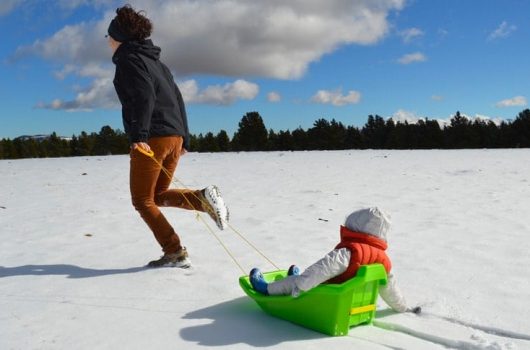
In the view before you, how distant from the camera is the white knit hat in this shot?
10.4 ft

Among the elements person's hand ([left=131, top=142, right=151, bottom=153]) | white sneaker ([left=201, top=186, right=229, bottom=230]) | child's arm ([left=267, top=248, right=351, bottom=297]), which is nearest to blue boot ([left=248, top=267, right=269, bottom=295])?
child's arm ([left=267, top=248, right=351, bottom=297])

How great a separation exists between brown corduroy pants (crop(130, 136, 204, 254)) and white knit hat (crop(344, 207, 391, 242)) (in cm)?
166

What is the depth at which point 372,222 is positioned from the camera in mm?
3182

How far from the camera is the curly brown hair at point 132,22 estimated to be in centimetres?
420

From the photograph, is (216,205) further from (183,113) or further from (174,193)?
(183,113)

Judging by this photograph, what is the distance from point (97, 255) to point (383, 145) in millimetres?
56775

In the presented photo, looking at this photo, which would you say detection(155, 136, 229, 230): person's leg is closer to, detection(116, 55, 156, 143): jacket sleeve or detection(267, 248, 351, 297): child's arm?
detection(116, 55, 156, 143): jacket sleeve

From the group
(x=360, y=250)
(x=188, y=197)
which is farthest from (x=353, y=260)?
(x=188, y=197)

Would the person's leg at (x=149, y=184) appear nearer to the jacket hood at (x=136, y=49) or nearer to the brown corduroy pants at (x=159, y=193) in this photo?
the brown corduroy pants at (x=159, y=193)

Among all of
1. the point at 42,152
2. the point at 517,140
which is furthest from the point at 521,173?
the point at 42,152

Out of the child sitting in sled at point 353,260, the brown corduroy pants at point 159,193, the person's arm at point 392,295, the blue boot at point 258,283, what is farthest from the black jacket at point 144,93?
the person's arm at point 392,295

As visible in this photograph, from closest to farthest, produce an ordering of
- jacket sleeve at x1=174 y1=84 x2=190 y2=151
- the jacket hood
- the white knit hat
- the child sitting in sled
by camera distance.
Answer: the child sitting in sled < the white knit hat < the jacket hood < jacket sleeve at x1=174 y1=84 x2=190 y2=151

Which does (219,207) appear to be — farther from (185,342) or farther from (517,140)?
(517,140)

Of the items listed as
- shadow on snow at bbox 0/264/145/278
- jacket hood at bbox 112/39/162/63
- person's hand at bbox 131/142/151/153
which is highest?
jacket hood at bbox 112/39/162/63
